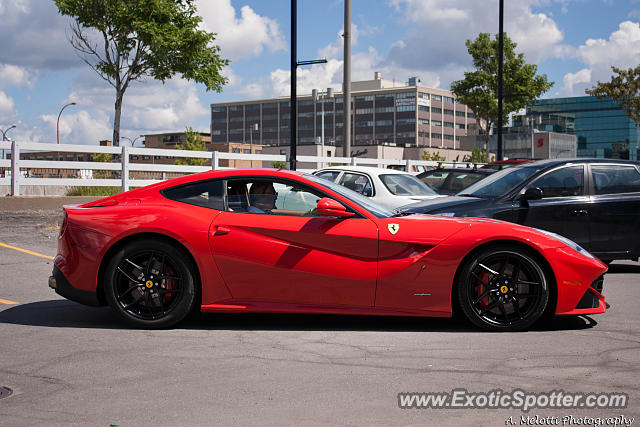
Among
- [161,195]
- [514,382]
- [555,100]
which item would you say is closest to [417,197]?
[161,195]

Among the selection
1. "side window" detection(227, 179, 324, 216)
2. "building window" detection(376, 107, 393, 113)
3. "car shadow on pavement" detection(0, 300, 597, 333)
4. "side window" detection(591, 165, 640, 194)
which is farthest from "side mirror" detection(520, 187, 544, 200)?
"building window" detection(376, 107, 393, 113)

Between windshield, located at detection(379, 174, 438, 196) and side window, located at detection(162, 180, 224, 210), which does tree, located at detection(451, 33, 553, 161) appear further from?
side window, located at detection(162, 180, 224, 210)

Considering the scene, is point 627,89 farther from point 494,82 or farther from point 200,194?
point 200,194

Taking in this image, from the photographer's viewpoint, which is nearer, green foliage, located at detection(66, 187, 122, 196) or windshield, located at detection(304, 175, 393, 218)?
windshield, located at detection(304, 175, 393, 218)

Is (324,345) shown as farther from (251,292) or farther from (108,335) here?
(108,335)

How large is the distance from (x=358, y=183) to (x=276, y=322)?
20.5 feet

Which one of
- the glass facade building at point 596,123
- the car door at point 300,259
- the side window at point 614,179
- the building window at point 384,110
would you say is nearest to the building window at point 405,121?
the building window at point 384,110

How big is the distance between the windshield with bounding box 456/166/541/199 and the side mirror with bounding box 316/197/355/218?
11.7ft

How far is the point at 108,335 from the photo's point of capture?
220 inches

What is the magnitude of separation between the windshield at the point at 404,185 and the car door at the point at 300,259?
6.41 m

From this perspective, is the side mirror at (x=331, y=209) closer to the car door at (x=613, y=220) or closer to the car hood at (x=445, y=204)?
the car hood at (x=445, y=204)

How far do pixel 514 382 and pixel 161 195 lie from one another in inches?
128

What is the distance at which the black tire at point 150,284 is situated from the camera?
18.6ft

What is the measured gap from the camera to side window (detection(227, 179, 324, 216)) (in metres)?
5.81
